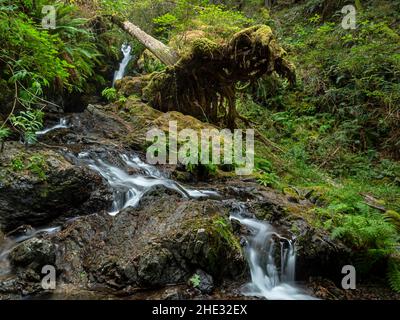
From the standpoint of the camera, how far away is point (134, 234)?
484 centimetres

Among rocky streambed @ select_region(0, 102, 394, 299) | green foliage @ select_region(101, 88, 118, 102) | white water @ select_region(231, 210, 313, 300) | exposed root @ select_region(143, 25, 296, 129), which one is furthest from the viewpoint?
green foliage @ select_region(101, 88, 118, 102)

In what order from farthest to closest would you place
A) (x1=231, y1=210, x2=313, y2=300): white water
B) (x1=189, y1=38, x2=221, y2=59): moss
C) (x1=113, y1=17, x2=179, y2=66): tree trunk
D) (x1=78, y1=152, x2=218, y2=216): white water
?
(x1=113, y1=17, x2=179, y2=66): tree trunk
(x1=189, y1=38, x2=221, y2=59): moss
(x1=78, y1=152, x2=218, y2=216): white water
(x1=231, y1=210, x2=313, y2=300): white water

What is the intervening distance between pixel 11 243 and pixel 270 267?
3.38m

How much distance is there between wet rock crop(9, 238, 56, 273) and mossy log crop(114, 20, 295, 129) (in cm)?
→ 554

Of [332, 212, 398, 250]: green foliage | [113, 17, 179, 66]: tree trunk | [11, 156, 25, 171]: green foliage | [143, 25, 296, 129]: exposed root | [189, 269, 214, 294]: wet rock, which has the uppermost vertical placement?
[113, 17, 179, 66]: tree trunk

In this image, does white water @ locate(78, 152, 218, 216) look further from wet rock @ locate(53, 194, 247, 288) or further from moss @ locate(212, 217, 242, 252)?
moss @ locate(212, 217, 242, 252)

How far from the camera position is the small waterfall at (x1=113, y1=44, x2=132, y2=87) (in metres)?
13.3

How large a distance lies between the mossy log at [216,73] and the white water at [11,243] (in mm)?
5138

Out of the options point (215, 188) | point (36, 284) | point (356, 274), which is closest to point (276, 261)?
point (356, 274)

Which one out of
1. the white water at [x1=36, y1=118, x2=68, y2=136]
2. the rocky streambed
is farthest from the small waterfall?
the rocky streambed

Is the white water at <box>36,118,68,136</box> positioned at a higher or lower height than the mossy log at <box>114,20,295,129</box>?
lower

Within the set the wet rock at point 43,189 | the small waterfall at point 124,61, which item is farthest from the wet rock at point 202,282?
the small waterfall at point 124,61

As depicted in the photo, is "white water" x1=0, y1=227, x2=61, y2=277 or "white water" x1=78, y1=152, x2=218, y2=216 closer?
"white water" x1=0, y1=227, x2=61, y2=277
